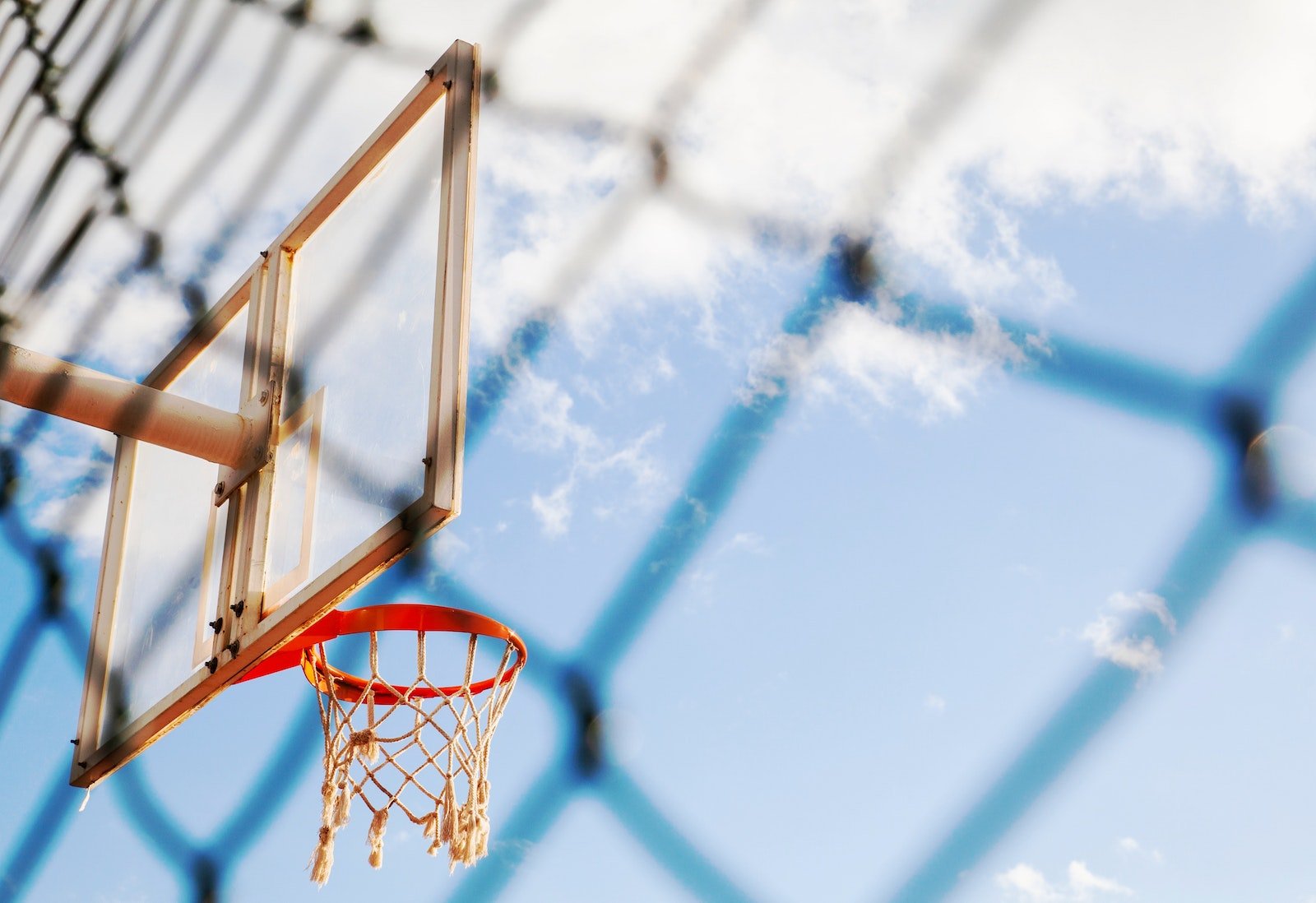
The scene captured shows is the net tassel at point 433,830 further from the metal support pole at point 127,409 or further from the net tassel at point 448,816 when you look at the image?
the metal support pole at point 127,409

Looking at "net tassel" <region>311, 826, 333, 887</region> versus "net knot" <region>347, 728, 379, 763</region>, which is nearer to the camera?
"net tassel" <region>311, 826, 333, 887</region>

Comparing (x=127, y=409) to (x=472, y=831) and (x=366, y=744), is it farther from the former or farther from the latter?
(x=472, y=831)

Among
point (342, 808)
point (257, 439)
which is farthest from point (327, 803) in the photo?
point (257, 439)

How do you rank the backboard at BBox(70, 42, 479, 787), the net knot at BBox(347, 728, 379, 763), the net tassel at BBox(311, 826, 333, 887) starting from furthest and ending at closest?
the net knot at BBox(347, 728, 379, 763) → the net tassel at BBox(311, 826, 333, 887) → the backboard at BBox(70, 42, 479, 787)

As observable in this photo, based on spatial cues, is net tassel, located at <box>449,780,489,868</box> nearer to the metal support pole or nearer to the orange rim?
the orange rim

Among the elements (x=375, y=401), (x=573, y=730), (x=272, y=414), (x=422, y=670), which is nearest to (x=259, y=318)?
(x=272, y=414)

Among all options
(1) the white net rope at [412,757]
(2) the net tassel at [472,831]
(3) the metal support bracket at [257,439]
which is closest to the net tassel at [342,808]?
(1) the white net rope at [412,757]

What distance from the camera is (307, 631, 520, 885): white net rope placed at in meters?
1.62

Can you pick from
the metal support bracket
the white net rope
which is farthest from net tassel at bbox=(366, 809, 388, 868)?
the metal support bracket

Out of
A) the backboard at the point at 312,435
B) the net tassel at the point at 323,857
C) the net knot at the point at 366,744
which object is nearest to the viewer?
the backboard at the point at 312,435

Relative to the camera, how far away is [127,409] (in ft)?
4.83

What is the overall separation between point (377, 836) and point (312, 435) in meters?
0.46

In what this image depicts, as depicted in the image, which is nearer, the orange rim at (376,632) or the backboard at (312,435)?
the backboard at (312,435)

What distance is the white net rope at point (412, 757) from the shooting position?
1615 millimetres
